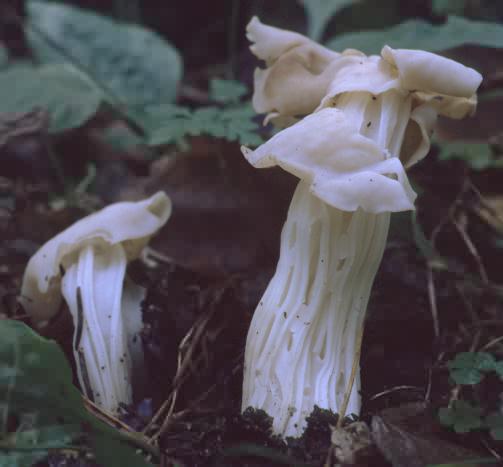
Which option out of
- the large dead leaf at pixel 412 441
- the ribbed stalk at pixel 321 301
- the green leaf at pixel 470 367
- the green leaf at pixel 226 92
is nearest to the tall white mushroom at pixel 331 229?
the ribbed stalk at pixel 321 301

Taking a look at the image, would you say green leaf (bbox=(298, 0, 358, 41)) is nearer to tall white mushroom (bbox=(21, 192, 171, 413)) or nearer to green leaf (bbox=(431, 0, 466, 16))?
green leaf (bbox=(431, 0, 466, 16))

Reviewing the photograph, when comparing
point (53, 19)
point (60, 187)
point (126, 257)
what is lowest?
point (60, 187)

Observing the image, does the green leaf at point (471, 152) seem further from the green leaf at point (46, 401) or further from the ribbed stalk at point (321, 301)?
the green leaf at point (46, 401)

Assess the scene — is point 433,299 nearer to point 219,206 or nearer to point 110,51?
point 219,206

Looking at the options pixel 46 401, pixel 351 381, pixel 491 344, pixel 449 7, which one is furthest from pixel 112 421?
pixel 449 7

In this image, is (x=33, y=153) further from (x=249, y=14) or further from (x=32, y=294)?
(x=249, y=14)

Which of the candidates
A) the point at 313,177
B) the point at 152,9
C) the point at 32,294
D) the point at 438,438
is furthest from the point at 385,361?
the point at 152,9
